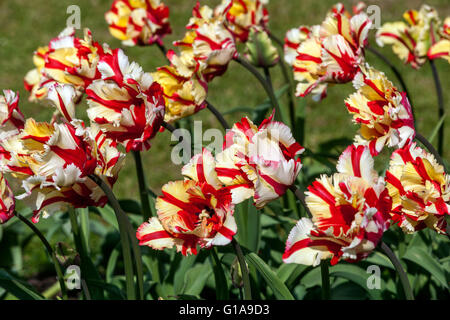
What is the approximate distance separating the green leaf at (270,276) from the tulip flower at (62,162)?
347mm

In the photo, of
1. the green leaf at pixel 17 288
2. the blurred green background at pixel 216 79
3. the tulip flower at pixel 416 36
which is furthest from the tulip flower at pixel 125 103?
the blurred green background at pixel 216 79

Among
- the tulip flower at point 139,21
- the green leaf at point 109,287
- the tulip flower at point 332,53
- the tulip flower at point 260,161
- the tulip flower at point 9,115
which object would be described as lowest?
the green leaf at point 109,287

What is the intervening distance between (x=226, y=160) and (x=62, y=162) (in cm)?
30

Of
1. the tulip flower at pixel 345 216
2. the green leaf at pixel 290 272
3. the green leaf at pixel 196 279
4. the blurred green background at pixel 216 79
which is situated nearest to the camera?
the tulip flower at pixel 345 216

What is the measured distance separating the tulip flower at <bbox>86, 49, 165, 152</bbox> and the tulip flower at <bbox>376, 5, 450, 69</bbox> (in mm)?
955

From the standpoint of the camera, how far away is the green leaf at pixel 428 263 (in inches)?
63.9

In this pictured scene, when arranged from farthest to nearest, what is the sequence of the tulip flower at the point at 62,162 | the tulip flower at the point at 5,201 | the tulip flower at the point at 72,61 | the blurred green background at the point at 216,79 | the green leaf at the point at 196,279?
1. the blurred green background at the point at 216,79
2. the green leaf at the point at 196,279
3. the tulip flower at the point at 72,61
4. the tulip flower at the point at 5,201
5. the tulip flower at the point at 62,162

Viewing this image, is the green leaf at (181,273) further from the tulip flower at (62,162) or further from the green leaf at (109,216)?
the tulip flower at (62,162)

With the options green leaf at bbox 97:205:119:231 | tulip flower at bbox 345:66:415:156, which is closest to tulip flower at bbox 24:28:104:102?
green leaf at bbox 97:205:119:231

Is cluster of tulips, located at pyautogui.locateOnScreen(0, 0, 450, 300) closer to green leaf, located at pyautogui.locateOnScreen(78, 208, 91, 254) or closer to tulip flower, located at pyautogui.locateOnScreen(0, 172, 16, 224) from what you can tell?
tulip flower, located at pyautogui.locateOnScreen(0, 172, 16, 224)

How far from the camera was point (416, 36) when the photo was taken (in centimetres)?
198

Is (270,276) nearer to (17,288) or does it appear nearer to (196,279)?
(196,279)

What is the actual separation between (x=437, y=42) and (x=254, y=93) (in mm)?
2500
